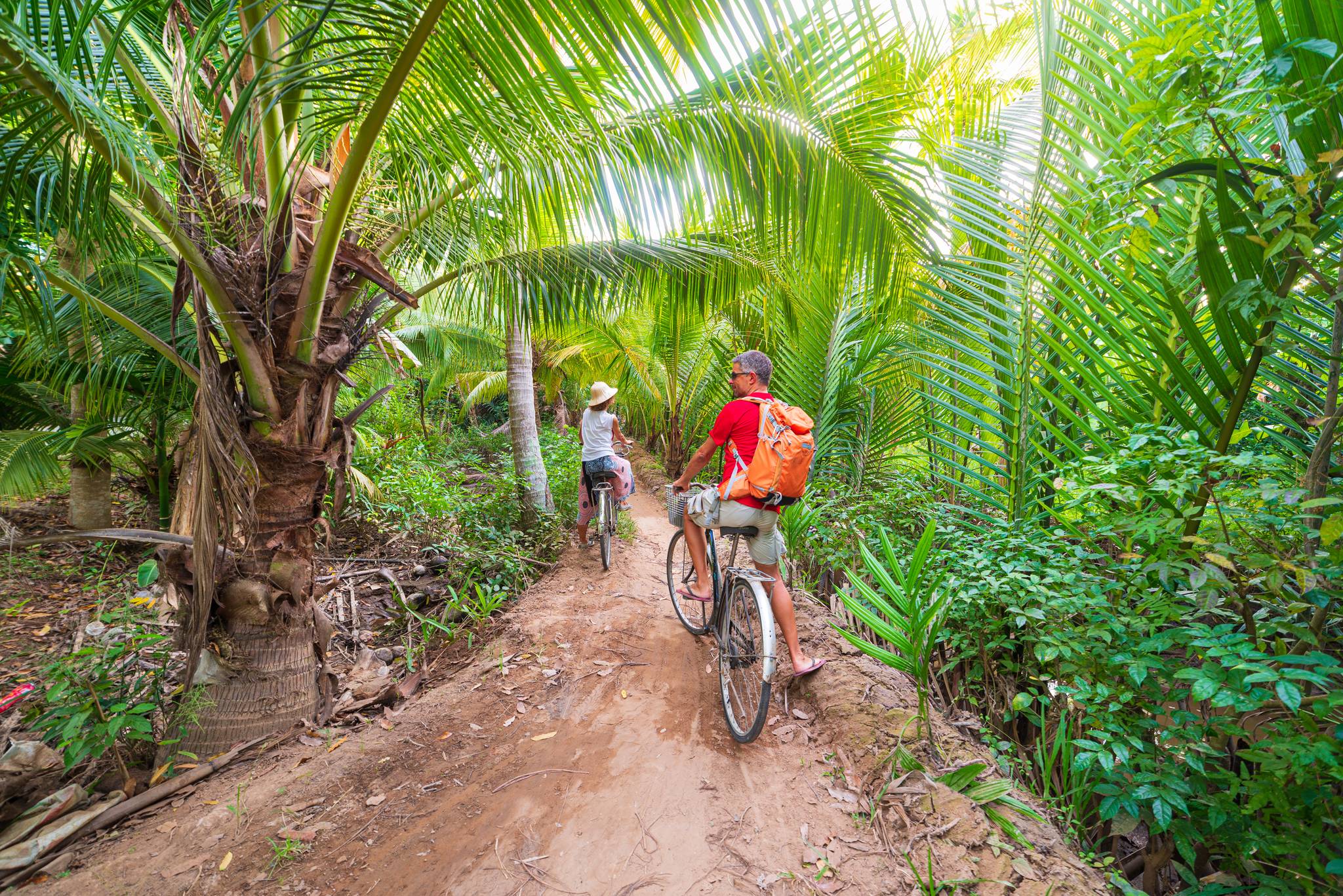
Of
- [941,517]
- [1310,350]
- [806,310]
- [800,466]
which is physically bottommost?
[941,517]

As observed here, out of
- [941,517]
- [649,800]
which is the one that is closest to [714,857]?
[649,800]

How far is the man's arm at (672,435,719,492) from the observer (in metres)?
3.02

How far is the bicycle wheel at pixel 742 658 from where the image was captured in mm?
2672

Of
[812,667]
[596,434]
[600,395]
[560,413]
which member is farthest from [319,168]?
[560,413]

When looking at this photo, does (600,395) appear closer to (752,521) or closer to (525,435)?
(525,435)

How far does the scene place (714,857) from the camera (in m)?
2.09

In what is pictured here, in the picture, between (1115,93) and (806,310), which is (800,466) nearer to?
(1115,93)

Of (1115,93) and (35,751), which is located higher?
(1115,93)

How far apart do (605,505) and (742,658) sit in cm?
262

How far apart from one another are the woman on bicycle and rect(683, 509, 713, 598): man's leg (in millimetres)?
2015

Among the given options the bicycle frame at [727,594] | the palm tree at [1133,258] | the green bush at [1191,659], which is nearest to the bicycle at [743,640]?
the bicycle frame at [727,594]

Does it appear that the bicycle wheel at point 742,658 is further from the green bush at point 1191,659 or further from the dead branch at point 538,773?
the green bush at point 1191,659

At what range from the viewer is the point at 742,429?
113 inches

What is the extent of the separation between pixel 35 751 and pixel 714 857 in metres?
3.06
